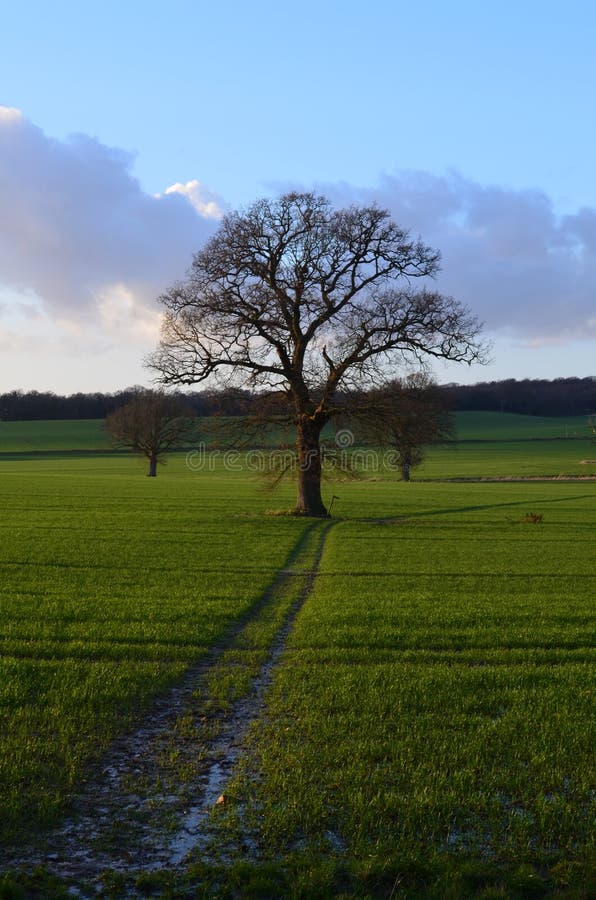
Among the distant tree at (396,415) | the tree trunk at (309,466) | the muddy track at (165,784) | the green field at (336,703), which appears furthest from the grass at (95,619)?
the distant tree at (396,415)

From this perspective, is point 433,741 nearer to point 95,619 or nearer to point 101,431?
point 95,619

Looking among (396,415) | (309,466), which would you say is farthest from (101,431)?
(396,415)

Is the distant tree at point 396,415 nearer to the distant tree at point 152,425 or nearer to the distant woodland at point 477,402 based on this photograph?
the distant tree at point 152,425

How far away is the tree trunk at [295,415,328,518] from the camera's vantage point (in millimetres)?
33500

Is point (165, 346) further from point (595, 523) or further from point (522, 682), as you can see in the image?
point (522, 682)

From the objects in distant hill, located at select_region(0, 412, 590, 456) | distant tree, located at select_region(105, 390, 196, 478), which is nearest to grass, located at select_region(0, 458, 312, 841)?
distant tree, located at select_region(105, 390, 196, 478)

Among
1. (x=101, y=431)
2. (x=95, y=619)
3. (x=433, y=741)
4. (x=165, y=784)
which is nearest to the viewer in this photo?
(x=165, y=784)

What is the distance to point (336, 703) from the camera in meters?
8.66

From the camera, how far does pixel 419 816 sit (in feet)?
19.4

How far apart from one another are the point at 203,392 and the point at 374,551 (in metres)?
12.4

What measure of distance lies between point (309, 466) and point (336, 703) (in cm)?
2577

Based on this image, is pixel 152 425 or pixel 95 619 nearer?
pixel 95 619

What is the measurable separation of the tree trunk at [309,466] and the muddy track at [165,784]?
22.4 metres

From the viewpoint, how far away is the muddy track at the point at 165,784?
17.6 feet
